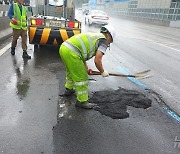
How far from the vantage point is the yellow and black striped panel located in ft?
25.9

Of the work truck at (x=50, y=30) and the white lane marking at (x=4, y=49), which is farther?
the white lane marking at (x=4, y=49)

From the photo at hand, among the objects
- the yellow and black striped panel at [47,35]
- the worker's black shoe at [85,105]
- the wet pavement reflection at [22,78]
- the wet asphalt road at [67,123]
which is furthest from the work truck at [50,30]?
the worker's black shoe at [85,105]

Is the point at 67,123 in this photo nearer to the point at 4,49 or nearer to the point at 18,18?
the point at 18,18

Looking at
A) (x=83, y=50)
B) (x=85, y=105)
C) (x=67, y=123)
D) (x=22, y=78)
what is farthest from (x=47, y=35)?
(x=67, y=123)

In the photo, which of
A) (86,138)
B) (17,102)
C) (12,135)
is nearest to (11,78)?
(17,102)

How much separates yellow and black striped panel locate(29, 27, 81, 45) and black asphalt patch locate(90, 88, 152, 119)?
11.9 ft

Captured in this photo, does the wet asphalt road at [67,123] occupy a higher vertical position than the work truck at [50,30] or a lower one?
lower

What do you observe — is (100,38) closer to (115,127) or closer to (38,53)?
(115,127)

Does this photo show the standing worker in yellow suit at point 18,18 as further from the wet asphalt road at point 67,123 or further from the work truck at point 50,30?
the wet asphalt road at point 67,123

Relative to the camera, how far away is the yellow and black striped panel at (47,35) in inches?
311

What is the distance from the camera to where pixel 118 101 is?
14.7 feet

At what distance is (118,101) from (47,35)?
14.0ft

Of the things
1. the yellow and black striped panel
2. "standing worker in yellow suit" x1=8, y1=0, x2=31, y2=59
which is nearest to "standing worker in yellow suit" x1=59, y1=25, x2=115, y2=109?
"standing worker in yellow suit" x1=8, y1=0, x2=31, y2=59

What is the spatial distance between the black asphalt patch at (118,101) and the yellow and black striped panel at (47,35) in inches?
142
